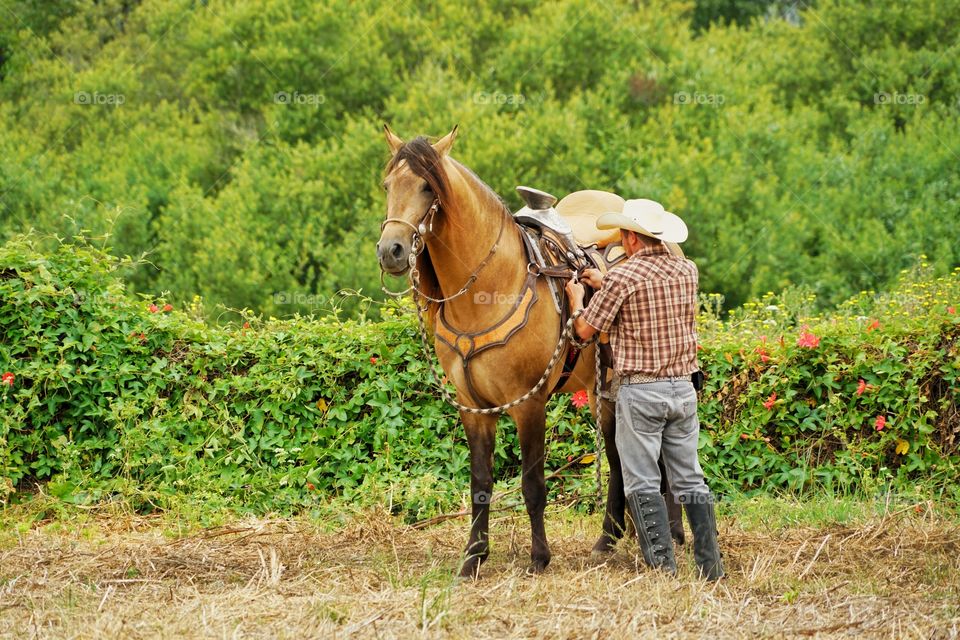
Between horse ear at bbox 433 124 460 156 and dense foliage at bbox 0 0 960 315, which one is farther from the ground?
dense foliage at bbox 0 0 960 315

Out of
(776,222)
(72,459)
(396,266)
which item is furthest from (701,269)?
(396,266)

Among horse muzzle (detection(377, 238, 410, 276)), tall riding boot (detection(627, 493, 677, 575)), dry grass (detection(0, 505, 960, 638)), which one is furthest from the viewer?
tall riding boot (detection(627, 493, 677, 575))

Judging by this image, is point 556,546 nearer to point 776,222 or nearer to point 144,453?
point 144,453

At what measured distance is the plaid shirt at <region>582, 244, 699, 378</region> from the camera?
5297mm

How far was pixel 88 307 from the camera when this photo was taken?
787cm

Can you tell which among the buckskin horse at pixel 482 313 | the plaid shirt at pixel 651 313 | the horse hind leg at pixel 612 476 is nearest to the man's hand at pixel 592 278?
the buckskin horse at pixel 482 313

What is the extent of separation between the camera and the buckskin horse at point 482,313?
17.7 ft

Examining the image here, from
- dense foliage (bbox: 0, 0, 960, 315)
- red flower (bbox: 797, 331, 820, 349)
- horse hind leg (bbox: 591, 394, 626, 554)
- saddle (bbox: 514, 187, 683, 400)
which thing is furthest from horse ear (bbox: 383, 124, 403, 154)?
dense foliage (bbox: 0, 0, 960, 315)

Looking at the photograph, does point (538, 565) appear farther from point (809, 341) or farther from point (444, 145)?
point (809, 341)

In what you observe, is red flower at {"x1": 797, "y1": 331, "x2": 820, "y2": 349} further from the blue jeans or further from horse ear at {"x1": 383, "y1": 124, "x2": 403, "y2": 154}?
horse ear at {"x1": 383, "y1": 124, "x2": 403, "y2": 154}

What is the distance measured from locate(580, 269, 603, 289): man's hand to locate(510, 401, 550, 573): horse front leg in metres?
0.75

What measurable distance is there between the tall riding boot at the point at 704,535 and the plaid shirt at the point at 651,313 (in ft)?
2.26

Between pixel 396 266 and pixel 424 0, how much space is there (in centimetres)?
2281

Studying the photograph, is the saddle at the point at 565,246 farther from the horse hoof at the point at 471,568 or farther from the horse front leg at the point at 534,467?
the horse hoof at the point at 471,568
